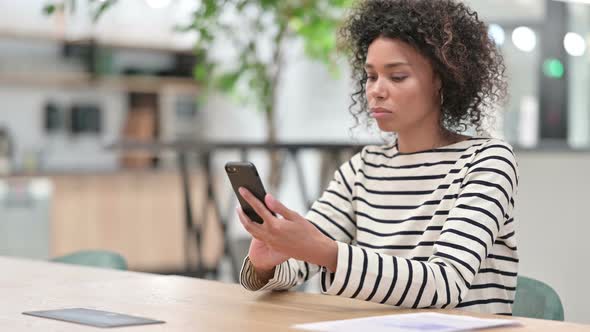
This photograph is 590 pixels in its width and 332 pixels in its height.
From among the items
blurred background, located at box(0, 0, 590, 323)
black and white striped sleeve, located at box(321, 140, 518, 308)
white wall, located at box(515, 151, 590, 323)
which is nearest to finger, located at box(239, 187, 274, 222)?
black and white striped sleeve, located at box(321, 140, 518, 308)

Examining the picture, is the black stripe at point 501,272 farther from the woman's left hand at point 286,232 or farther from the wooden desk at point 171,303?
the woman's left hand at point 286,232

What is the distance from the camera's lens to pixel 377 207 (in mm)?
2033

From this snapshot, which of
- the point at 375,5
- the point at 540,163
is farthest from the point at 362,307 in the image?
the point at 540,163

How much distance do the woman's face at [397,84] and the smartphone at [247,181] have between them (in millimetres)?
423

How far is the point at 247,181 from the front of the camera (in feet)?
5.23

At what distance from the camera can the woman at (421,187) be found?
1.68m

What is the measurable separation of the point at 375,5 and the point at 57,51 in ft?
19.1

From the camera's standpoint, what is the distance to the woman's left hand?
5.14ft

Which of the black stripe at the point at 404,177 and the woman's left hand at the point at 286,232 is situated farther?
the black stripe at the point at 404,177

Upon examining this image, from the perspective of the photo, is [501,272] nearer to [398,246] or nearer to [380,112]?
[398,246]

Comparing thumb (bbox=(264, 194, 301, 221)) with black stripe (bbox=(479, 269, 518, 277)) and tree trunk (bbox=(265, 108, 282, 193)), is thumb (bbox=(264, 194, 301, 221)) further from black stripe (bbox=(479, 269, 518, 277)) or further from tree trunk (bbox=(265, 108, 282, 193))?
tree trunk (bbox=(265, 108, 282, 193))

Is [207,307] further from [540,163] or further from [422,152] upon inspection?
[540,163]

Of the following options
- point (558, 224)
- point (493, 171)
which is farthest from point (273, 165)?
point (493, 171)

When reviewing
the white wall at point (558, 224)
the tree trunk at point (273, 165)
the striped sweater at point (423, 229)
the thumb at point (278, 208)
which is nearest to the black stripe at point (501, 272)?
the striped sweater at point (423, 229)
